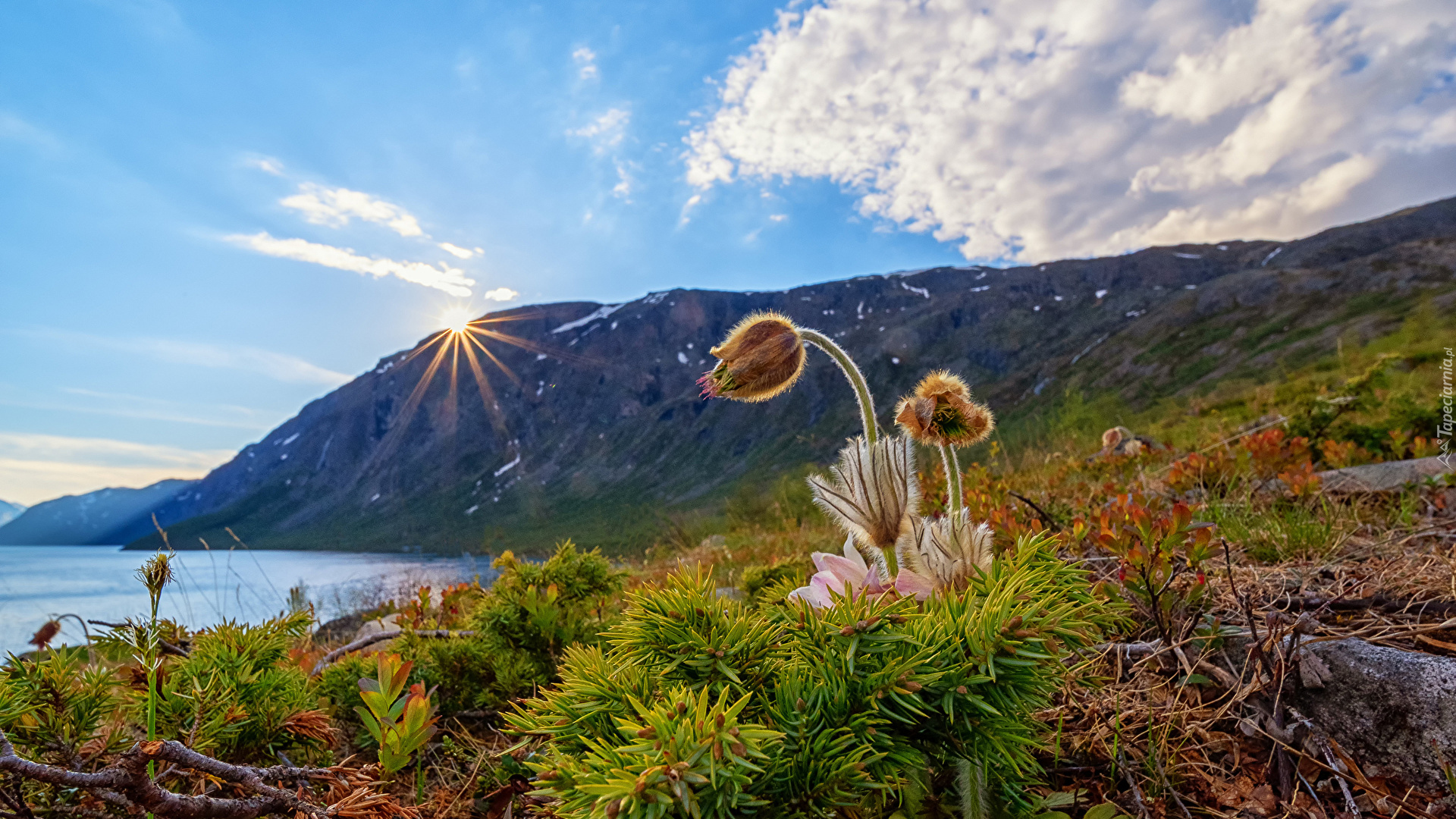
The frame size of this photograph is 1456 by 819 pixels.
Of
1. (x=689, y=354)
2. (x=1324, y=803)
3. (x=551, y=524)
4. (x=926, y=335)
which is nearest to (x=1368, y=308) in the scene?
(x=926, y=335)

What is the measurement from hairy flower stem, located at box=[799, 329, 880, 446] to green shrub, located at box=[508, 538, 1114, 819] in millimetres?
Answer: 587

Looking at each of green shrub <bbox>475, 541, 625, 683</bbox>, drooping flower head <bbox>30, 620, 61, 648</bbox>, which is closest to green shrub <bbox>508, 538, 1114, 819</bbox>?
green shrub <bbox>475, 541, 625, 683</bbox>

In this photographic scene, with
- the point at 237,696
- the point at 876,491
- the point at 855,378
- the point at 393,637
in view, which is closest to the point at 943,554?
the point at 876,491

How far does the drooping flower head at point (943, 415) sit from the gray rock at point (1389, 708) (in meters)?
1.22

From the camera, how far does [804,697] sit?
1109mm

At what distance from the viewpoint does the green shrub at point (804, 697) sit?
0.92m

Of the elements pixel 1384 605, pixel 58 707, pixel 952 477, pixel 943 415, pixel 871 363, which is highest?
pixel 871 363

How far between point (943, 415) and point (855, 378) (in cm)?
31

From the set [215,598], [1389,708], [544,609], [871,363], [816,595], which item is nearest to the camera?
[816,595]

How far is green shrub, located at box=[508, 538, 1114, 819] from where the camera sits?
0.92 metres

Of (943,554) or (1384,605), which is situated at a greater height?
(943,554)

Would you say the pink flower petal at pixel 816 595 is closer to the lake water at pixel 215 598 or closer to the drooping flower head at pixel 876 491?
the drooping flower head at pixel 876 491

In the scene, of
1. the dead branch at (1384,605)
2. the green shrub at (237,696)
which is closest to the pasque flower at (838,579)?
the green shrub at (237,696)

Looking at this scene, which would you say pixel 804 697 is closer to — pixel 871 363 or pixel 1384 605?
pixel 1384 605
